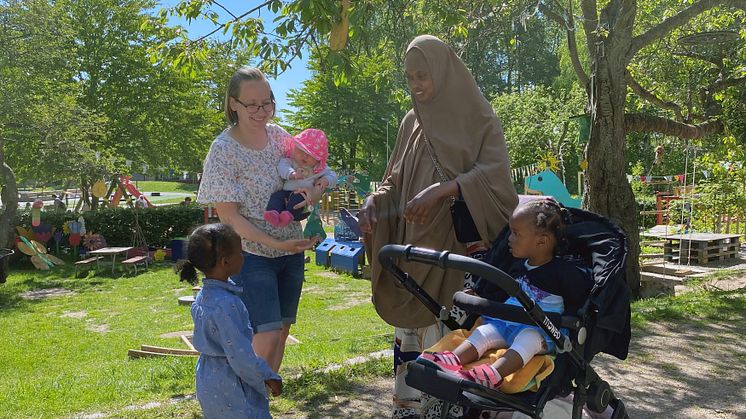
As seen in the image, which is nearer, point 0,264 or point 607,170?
point 607,170

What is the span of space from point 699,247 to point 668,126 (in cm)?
620

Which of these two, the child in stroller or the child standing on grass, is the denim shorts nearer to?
the child standing on grass

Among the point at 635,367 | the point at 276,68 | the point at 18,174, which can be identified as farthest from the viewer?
the point at 18,174

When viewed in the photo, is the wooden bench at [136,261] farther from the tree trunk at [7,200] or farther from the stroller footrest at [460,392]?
the stroller footrest at [460,392]

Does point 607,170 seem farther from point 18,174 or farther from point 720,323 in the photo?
point 18,174

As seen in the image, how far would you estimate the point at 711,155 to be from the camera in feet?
42.3

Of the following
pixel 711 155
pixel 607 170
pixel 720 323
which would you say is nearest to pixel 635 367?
pixel 720 323

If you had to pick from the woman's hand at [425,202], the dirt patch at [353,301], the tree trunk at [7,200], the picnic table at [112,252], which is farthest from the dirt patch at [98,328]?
the woman's hand at [425,202]

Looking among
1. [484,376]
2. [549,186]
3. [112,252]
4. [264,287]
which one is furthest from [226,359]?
[112,252]

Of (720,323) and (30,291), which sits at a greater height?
(720,323)

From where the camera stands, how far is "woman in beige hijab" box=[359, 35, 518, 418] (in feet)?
10.2

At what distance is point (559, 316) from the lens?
2.54 metres

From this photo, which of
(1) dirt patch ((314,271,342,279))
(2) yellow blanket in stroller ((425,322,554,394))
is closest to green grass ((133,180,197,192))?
(1) dirt patch ((314,271,342,279))

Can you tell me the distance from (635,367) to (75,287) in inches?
537
